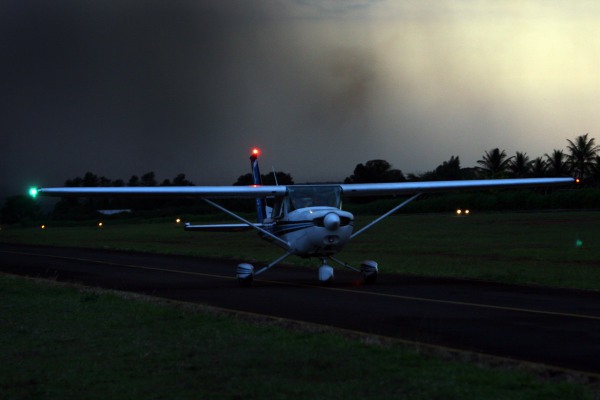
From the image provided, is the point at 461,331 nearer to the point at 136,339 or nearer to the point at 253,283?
the point at 136,339

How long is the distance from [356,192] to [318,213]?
117 inches

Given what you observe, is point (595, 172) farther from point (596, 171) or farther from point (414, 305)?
point (414, 305)

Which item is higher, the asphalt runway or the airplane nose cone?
the airplane nose cone

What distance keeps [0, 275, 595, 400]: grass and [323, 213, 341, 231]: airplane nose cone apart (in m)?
6.41

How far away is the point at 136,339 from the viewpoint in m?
11.8

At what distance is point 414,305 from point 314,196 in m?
6.09

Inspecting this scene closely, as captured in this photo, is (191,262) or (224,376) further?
(191,262)

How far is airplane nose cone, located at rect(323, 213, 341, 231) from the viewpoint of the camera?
19891 millimetres

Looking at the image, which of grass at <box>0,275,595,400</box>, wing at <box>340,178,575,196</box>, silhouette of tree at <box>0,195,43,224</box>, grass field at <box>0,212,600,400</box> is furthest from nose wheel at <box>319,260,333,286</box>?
silhouette of tree at <box>0,195,43,224</box>

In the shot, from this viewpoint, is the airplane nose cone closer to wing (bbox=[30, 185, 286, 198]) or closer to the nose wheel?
the nose wheel

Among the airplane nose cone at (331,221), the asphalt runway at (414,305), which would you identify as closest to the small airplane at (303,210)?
the airplane nose cone at (331,221)

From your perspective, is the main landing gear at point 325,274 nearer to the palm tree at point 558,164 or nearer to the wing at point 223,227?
the wing at point 223,227

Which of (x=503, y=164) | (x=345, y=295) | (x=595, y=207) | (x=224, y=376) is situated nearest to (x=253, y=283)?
(x=345, y=295)

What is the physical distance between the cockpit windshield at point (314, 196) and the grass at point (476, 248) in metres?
4.14
